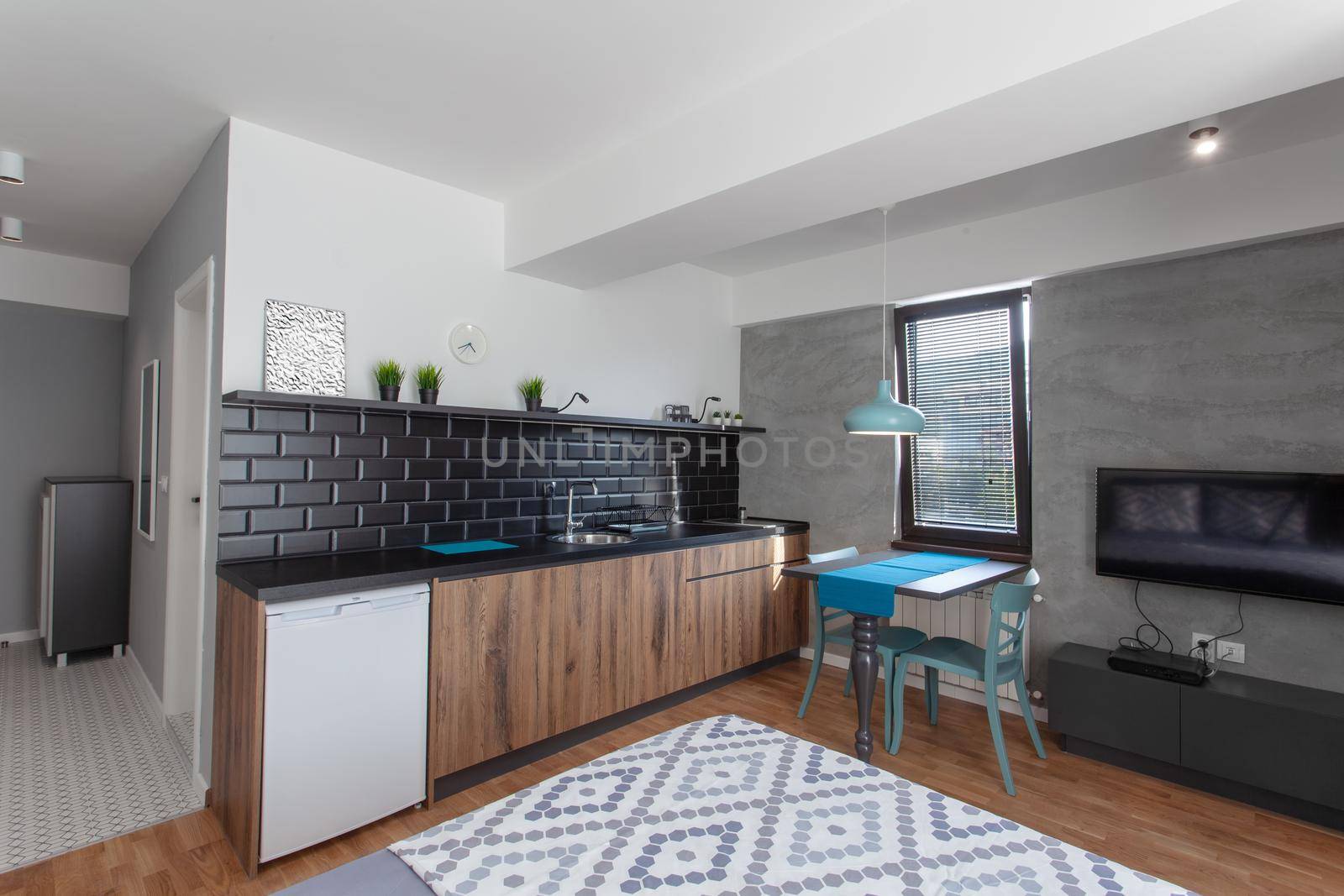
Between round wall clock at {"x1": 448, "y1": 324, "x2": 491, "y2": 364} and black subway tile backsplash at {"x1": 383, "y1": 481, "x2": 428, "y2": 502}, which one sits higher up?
round wall clock at {"x1": 448, "y1": 324, "x2": 491, "y2": 364}

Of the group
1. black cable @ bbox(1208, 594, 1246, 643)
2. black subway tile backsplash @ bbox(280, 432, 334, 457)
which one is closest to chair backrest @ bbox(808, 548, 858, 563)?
black cable @ bbox(1208, 594, 1246, 643)

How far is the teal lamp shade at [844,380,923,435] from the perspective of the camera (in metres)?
3.19

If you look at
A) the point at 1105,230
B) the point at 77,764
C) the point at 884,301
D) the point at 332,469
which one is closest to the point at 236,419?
the point at 332,469

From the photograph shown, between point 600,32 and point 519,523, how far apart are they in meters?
2.38

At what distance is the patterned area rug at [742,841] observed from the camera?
107 centimetres

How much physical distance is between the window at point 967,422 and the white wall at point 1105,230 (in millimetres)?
235

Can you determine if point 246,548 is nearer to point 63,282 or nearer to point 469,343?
point 469,343

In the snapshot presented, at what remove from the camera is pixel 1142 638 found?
328 cm

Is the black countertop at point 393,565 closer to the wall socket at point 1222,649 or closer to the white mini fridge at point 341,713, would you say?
the white mini fridge at point 341,713

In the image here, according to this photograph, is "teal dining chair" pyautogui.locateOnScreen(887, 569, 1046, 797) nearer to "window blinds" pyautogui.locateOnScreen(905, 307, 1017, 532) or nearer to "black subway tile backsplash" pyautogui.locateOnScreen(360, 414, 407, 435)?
"window blinds" pyautogui.locateOnScreen(905, 307, 1017, 532)

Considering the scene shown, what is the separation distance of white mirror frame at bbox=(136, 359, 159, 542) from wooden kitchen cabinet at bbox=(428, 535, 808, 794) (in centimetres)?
239

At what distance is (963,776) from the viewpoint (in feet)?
9.70

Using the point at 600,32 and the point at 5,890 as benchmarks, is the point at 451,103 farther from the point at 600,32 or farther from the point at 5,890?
the point at 5,890

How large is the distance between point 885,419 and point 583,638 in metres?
1.79
